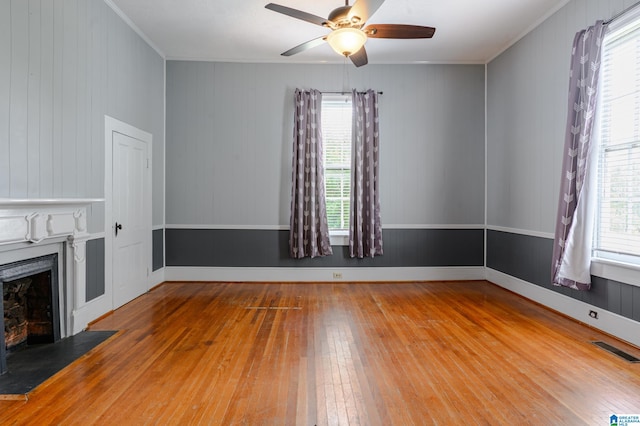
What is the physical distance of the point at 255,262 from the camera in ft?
18.1

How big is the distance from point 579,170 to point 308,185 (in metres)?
3.21

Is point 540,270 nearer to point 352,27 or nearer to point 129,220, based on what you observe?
point 352,27

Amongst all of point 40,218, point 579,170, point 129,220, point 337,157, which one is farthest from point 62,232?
point 579,170

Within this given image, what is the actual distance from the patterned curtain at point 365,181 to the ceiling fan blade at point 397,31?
2230 millimetres

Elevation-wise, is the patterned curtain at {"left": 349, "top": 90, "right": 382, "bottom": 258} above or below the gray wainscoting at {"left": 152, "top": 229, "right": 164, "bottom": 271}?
above

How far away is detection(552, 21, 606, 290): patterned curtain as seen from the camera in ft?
11.0

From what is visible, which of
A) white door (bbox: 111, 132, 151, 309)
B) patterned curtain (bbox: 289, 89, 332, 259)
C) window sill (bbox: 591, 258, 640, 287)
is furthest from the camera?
patterned curtain (bbox: 289, 89, 332, 259)

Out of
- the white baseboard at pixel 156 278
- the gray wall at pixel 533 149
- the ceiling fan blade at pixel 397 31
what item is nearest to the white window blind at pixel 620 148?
the gray wall at pixel 533 149

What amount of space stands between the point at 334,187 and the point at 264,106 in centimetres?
159

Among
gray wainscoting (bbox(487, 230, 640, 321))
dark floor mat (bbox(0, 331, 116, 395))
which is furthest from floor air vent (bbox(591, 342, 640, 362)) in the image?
dark floor mat (bbox(0, 331, 116, 395))

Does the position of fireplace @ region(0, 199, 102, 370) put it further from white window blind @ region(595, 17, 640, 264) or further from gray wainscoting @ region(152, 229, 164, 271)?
white window blind @ region(595, 17, 640, 264)

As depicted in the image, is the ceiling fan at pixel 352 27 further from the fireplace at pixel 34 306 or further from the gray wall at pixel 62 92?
the fireplace at pixel 34 306

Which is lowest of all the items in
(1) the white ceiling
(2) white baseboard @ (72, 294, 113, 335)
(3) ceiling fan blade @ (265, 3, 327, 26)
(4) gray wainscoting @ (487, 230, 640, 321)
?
(2) white baseboard @ (72, 294, 113, 335)

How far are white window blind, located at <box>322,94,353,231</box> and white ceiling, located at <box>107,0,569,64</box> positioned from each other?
71 centimetres
